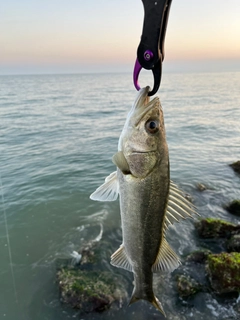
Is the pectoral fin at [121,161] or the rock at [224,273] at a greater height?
the pectoral fin at [121,161]

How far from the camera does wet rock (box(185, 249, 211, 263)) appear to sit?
8.72 metres

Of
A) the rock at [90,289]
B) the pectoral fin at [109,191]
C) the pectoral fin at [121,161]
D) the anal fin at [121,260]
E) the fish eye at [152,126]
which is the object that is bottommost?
the rock at [90,289]

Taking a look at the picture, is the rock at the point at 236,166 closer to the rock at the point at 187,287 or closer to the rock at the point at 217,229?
the rock at the point at 217,229

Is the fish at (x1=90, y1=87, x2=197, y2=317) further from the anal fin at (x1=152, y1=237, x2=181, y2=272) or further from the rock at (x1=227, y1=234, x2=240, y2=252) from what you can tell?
the rock at (x1=227, y1=234, x2=240, y2=252)

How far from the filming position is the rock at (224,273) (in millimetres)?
7406

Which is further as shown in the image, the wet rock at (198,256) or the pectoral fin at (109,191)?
the wet rock at (198,256)

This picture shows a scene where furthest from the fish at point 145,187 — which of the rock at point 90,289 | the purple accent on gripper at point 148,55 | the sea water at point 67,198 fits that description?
the sea water at point 67,198

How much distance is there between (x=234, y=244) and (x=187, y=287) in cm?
241

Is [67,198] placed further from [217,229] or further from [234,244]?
[234,244]

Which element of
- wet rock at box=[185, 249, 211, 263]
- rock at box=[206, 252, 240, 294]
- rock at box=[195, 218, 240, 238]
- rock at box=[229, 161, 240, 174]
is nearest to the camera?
rock at box=[206, 252, 240, 294]

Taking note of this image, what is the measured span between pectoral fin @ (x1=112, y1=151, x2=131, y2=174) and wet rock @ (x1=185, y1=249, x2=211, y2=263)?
268 inches

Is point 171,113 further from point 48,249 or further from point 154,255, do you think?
point 154,255

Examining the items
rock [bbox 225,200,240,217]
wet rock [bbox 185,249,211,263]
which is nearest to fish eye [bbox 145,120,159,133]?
wet rock [bbox 185,249,211,263]

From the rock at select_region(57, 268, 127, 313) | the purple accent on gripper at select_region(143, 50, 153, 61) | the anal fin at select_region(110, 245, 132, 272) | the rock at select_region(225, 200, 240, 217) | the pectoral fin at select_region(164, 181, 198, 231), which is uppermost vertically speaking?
the purple accent on gripper at select_region(143, 50, 153, 61)
